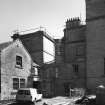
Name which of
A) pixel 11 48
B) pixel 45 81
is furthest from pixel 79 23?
pixel 11 48

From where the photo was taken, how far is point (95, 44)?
2972 cm

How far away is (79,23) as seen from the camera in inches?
1497

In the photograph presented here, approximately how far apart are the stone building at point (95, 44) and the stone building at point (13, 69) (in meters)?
9.66

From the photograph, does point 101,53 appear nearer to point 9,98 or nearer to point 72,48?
point 72,48

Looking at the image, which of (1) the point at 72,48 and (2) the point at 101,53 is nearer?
(2) the point at 101,53

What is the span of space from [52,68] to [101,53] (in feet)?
29.2

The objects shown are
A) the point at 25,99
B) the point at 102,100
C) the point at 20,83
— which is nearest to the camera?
the point at 102,100

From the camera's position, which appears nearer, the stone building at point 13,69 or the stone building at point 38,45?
the stone building at point 13,69

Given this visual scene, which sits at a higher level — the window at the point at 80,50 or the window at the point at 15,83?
the window at the point at 80,50

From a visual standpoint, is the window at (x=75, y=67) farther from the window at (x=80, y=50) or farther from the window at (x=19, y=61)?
the window at (x=19, y=61)

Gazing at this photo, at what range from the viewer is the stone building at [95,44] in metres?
28.8

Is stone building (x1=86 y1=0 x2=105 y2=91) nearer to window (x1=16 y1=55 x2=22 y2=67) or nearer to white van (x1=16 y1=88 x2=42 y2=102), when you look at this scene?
window (x1=16 y1=55 x2=22 y2=67)

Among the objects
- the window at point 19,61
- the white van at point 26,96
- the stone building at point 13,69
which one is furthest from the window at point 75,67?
the white van at point 26,96

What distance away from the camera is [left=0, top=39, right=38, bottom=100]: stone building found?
2286cm
